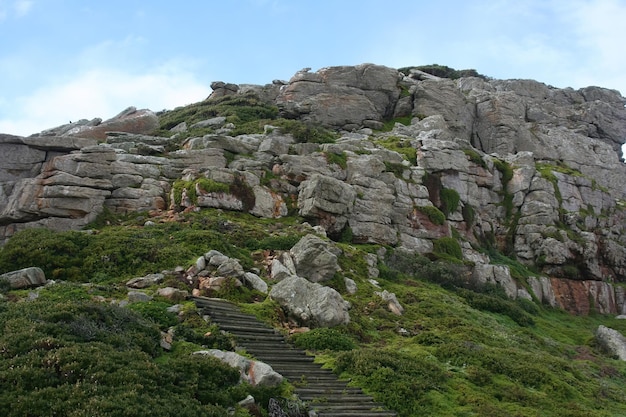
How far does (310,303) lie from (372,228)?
16.6m

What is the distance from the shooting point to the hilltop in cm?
1706

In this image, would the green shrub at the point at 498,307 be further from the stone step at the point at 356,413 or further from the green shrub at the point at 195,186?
the stone step at the point at 356,413

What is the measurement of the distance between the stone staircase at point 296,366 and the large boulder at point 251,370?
0.78 m

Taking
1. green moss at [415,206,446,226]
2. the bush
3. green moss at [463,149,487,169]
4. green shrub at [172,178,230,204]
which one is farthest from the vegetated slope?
green moss at [463,149,487,169]

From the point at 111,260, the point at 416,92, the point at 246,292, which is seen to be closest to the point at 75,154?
the point at 111,260

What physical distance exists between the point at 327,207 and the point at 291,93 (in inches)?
1054

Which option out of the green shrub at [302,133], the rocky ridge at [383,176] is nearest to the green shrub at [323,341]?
the rocky ridge at [383,176]

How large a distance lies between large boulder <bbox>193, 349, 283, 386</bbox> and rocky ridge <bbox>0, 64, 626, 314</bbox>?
10.8 metres

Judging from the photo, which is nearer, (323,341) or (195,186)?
(323,341)

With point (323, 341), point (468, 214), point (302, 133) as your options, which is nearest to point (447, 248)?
point (468, 214)

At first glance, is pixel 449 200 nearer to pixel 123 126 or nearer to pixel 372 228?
pixel 372 228

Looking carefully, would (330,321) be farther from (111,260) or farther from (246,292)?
(111,260)

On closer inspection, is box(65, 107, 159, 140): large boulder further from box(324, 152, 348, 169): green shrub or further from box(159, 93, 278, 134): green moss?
box(324, 152, 348, 169): green shrub

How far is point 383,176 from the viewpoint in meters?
39.6
